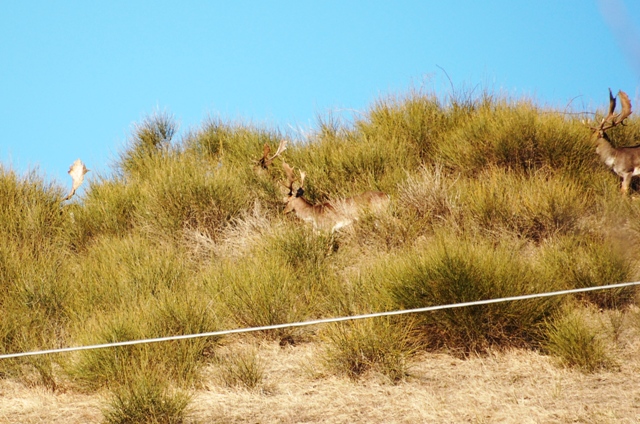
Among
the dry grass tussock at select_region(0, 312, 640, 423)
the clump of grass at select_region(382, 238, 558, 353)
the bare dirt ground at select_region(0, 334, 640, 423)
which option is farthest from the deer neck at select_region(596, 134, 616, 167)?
the bare dirt ground at select_region(0, 334, 640, 423)

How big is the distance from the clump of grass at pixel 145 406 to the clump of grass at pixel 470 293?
101 inches

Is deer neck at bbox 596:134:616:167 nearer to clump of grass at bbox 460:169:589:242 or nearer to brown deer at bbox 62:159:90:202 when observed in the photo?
clump of grass at bbox 460:169:589:242

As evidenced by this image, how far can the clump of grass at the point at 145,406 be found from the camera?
19.6 ft

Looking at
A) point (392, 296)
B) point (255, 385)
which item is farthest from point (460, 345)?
point (255, 385)

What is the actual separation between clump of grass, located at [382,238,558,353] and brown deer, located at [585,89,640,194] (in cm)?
450

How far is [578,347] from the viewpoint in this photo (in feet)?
21.8

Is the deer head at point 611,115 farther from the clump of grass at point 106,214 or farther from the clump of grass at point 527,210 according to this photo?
the clump of grass at point 106,214

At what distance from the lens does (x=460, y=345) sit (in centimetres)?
742

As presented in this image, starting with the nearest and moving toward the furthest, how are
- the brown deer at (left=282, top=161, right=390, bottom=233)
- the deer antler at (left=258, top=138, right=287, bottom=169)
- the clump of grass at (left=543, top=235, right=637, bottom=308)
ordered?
the clump of grass at (left=543, top=235, right=637, bottom=308) → the brown deer at (left=282, top=161, right=390, bottom=233) → the deer antler at (left=258, top=138, right=287, bottom=169)

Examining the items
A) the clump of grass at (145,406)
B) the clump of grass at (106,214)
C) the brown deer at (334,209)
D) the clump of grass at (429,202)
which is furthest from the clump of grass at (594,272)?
the clump of grass at (106,214)

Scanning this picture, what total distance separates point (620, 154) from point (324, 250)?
5.01 metres

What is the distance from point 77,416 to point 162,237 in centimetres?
557

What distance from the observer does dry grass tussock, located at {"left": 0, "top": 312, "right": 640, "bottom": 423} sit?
5793 millimetres

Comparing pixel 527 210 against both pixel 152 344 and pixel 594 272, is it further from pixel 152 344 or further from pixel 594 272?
pixel 152 344
